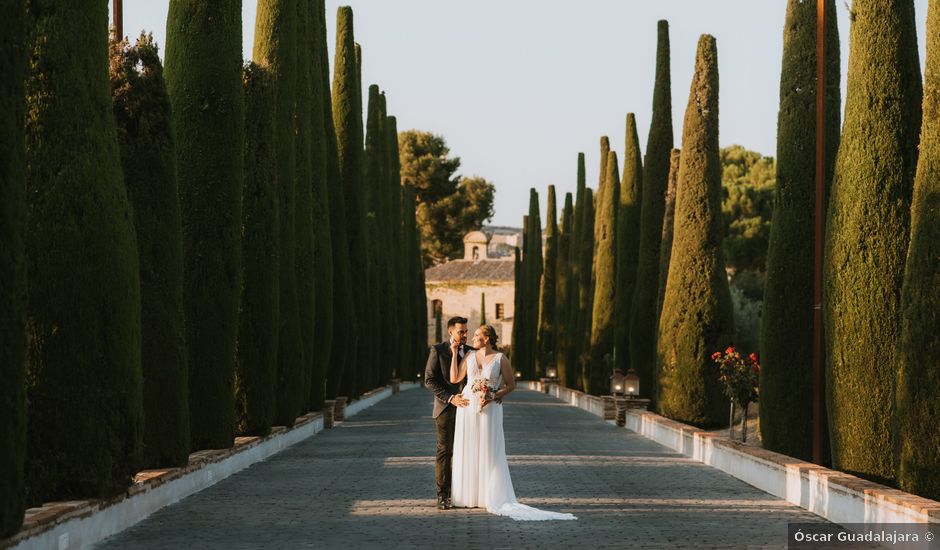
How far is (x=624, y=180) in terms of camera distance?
43.2 metres

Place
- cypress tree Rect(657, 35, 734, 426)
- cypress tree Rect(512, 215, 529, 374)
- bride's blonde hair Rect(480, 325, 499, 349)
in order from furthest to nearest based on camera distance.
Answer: cypress tree Rect(512, 215, 529, 374)
cypress tree Rect(657, 35, 734, 426)
bride's blonde hair Rect(480, 325, 499, 349)

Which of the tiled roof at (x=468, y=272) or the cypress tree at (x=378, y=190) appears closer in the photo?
the cypress tree at (x=378, y=190)

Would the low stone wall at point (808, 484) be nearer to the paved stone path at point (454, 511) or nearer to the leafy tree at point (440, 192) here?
the paved stone path at point (454, 511)

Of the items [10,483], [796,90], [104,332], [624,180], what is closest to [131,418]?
[104,332]

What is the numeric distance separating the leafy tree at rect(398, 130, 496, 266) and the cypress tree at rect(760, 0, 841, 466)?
8543cm

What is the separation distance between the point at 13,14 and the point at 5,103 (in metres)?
0.67

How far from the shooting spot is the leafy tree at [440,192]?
108 meters

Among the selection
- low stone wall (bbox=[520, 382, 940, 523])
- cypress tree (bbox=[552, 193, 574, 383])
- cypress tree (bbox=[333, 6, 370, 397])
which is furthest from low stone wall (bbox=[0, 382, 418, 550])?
cypress tree (bbox=[552, 193, 574, 383])

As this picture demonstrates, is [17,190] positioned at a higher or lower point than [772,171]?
lower

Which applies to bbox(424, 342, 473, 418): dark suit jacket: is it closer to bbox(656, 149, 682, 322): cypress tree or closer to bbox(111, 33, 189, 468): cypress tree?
bbox(111, 33, 189, 468): cypress tree

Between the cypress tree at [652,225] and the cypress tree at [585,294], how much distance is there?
12.0 m

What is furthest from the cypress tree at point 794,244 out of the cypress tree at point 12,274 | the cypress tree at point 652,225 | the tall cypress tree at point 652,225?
the cypress tree at point 652,225

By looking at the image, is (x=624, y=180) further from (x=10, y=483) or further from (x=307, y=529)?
(x=10, y=483)

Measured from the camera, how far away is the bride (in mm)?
14469
